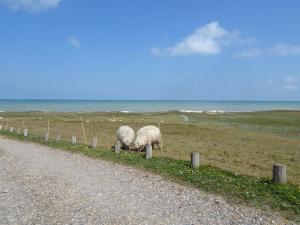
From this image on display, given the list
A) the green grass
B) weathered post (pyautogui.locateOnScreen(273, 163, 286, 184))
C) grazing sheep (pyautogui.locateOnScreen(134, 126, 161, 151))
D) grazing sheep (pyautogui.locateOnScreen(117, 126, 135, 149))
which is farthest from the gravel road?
grazing sheep (pyautogui.locateOnScreen(117, 126, 135, 149))

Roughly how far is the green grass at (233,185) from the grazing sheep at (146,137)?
727 centimetres

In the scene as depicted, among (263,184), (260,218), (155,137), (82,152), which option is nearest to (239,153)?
(155,137)

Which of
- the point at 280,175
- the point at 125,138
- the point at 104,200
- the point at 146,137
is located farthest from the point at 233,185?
the point at 125,138

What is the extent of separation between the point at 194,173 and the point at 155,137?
14236 millimetres

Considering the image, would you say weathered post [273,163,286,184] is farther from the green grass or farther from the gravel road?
the gravel road

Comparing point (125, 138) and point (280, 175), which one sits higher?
point (280, 175)

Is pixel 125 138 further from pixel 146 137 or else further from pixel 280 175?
pixel 280 175

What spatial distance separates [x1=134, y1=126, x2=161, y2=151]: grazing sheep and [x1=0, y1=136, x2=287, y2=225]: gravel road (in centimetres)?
932

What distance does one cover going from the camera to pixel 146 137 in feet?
97.2

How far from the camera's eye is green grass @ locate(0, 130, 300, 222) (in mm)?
12172

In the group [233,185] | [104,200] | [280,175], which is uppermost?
[280,175]

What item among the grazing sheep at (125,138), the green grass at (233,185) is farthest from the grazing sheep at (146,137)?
the green grass at (233,185)

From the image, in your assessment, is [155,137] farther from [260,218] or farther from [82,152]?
[260,218]

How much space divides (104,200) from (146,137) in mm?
16580
